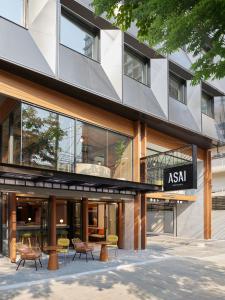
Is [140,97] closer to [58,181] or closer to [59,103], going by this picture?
[59,103]

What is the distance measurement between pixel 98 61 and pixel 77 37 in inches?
59.3

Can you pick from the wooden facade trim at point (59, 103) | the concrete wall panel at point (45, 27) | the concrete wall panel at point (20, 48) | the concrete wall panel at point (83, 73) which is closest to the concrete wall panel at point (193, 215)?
the wooden facade trim at point (59, 103)

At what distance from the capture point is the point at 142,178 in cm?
2009

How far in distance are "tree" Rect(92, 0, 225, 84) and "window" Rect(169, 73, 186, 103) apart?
57.9ft

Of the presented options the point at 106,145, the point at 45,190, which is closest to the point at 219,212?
the point at 106,145

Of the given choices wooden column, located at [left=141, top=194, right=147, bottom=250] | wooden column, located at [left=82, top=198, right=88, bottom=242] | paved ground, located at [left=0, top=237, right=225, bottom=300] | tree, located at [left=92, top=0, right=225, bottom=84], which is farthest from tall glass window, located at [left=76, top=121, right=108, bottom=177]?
tree, located at [left=92, top=0, right=225, bottom=84]

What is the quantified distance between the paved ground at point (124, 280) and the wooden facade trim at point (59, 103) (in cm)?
650

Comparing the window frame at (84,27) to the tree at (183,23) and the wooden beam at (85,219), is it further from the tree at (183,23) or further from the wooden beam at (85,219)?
the tree at (183,23)

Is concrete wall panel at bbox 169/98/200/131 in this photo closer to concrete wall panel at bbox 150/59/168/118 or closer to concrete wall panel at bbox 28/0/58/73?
concrete wall panel at bbox 150/59/168/118

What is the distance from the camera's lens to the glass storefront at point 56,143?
14992mm

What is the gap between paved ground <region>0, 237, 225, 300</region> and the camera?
9938mm

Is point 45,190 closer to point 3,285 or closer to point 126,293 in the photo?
point 3,285

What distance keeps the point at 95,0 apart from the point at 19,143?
36.3 feet

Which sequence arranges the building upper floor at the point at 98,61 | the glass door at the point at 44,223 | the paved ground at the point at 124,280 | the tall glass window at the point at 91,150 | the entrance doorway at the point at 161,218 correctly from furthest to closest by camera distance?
the entrance doorway at the point at 161,218 < the tall glass window at the point at 91,150 < the glass door at the point at 44,223 < the building upper floor at the point at 98,61 < the paved ground at the point at 124,280
